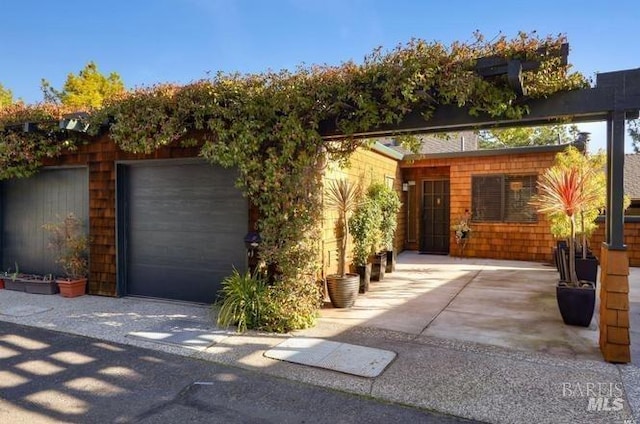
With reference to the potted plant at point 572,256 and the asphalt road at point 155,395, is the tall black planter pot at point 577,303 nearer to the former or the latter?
the potted plant at point 572,256

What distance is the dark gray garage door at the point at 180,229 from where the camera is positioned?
6.10m

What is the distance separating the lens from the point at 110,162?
675 centimetres

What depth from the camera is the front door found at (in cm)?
1195

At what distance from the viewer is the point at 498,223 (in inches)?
418

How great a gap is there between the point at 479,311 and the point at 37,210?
766cm

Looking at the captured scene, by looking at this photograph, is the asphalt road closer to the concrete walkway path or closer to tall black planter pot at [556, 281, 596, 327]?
the concrete walkway path

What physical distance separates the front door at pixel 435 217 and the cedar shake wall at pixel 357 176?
839 mm

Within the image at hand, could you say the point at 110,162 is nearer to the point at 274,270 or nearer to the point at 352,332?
the point at 274,270

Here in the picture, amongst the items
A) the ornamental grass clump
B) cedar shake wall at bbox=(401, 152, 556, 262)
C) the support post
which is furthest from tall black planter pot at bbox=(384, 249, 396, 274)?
the support post

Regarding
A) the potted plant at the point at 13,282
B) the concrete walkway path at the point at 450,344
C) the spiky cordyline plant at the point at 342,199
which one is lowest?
the concrete walkway path at the point at 450,344

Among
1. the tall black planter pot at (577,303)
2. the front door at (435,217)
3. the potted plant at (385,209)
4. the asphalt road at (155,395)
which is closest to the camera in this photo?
the asphalt road at (155,395)

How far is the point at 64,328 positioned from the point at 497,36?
5.75 m

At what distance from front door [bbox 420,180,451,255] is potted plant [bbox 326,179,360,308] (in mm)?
5703

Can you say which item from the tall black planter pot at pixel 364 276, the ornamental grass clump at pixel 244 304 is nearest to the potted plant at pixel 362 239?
the tall black planter pot at pixel 364 276
